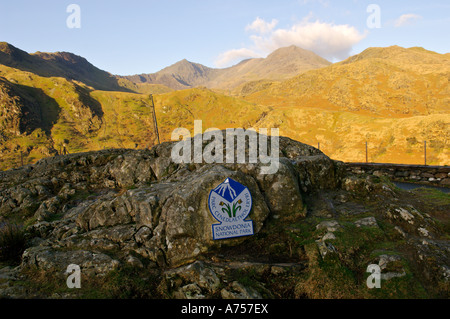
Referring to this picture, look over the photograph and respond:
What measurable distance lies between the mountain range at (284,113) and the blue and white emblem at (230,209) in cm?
3996

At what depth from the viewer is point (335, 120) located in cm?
6094

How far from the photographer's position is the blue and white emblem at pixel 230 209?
739 centimetres

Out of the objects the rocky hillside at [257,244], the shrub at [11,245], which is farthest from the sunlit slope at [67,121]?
the rocky hillside at [257,244]

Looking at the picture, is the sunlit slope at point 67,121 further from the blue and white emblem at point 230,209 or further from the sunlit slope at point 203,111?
the blue and white emblem at point 230,209

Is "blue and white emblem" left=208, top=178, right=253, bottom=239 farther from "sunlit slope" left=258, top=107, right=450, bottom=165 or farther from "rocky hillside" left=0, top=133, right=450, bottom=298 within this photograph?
"sunlit slope" left=258, top=107, right=450, bottom=165

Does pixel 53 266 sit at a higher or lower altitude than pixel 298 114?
lower

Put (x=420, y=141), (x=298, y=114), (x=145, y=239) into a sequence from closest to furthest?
(x=145, y=239) → (x=420, y=141) → (x=298, y=114)

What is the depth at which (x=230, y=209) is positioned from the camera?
761cm

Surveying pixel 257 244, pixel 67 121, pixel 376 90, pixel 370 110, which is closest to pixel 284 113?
pixel 370 110

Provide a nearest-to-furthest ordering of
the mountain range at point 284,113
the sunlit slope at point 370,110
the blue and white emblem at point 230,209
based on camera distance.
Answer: the blue and white emblem at point 230,209
the sunlit slope at point 370,110
the mountain range at point 284,113

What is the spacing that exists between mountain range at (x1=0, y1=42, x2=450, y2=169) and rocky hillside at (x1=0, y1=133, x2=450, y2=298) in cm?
3661
